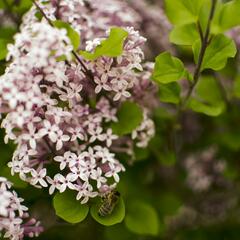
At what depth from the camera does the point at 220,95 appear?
1.56 metres

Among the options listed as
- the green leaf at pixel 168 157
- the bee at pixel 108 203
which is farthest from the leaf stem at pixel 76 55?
the green leaf at pixel 168 157

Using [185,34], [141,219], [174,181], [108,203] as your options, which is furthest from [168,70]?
[174,181]

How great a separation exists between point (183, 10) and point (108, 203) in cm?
45

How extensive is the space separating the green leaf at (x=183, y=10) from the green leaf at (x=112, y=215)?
415 millimetres

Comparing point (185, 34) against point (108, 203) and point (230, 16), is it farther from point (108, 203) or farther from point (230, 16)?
point (108, 203)

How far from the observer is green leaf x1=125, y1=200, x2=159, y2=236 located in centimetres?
138

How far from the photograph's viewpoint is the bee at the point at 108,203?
1105 millimetres

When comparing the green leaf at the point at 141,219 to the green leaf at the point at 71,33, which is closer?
the green leaf at the point at 71,33

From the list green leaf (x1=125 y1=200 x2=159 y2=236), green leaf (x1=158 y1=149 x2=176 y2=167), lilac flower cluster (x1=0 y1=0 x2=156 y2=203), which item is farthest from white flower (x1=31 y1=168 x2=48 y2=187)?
green leaf (x1=158 y1=149 x2=176 y2=167)

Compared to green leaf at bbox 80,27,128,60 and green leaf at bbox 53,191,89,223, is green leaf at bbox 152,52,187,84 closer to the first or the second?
green leaf at bbox 80,27,128,60

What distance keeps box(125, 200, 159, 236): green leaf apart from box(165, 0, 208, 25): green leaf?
55 centimetres

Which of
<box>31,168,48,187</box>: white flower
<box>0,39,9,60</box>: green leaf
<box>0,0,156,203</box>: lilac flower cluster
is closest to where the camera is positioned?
<box>0,0,156,203</box>: lilac flower cluster

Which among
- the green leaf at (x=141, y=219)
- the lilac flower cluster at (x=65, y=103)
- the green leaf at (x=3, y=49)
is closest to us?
the lilac flower cluster at (x=65, y=103)

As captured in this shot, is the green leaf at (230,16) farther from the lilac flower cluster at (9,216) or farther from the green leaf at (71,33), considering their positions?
the lilac flower cluster at (9,216)
